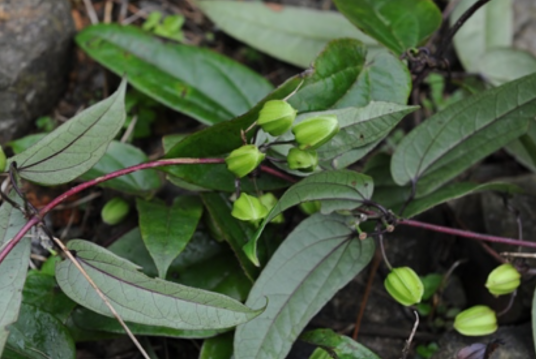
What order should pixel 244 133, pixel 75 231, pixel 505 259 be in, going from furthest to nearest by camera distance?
pixel 75 231 → pixel 505 259 → pixel 244 133

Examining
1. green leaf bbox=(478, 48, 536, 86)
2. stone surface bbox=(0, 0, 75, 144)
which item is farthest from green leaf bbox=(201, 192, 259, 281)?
green leaf bbox=(478, 48, 536, 86)

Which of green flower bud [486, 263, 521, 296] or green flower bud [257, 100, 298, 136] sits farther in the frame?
green flower bud [486, 263, 521, 296]

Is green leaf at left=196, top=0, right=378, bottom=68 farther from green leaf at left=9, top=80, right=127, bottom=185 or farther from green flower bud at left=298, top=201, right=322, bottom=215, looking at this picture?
green leaf at left=9, top=80, right=127, bottom=185

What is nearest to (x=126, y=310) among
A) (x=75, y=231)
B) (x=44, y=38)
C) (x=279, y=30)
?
(x=75, y=231)

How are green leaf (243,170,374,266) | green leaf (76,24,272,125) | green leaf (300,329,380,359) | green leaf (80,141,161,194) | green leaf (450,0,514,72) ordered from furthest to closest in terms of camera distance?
green leaf (450,0,514,72) → green leaf (76,24,272,125) → green leaf (80,141,161,194) → green leaf (300,329,380,359) → green leaf (243,170,374,266)

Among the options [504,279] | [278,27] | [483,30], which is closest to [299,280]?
[504,279]

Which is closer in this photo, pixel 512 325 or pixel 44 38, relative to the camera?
pixel 512 325

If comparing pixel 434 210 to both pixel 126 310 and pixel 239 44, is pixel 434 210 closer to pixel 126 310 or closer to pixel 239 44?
pixel 239 44
